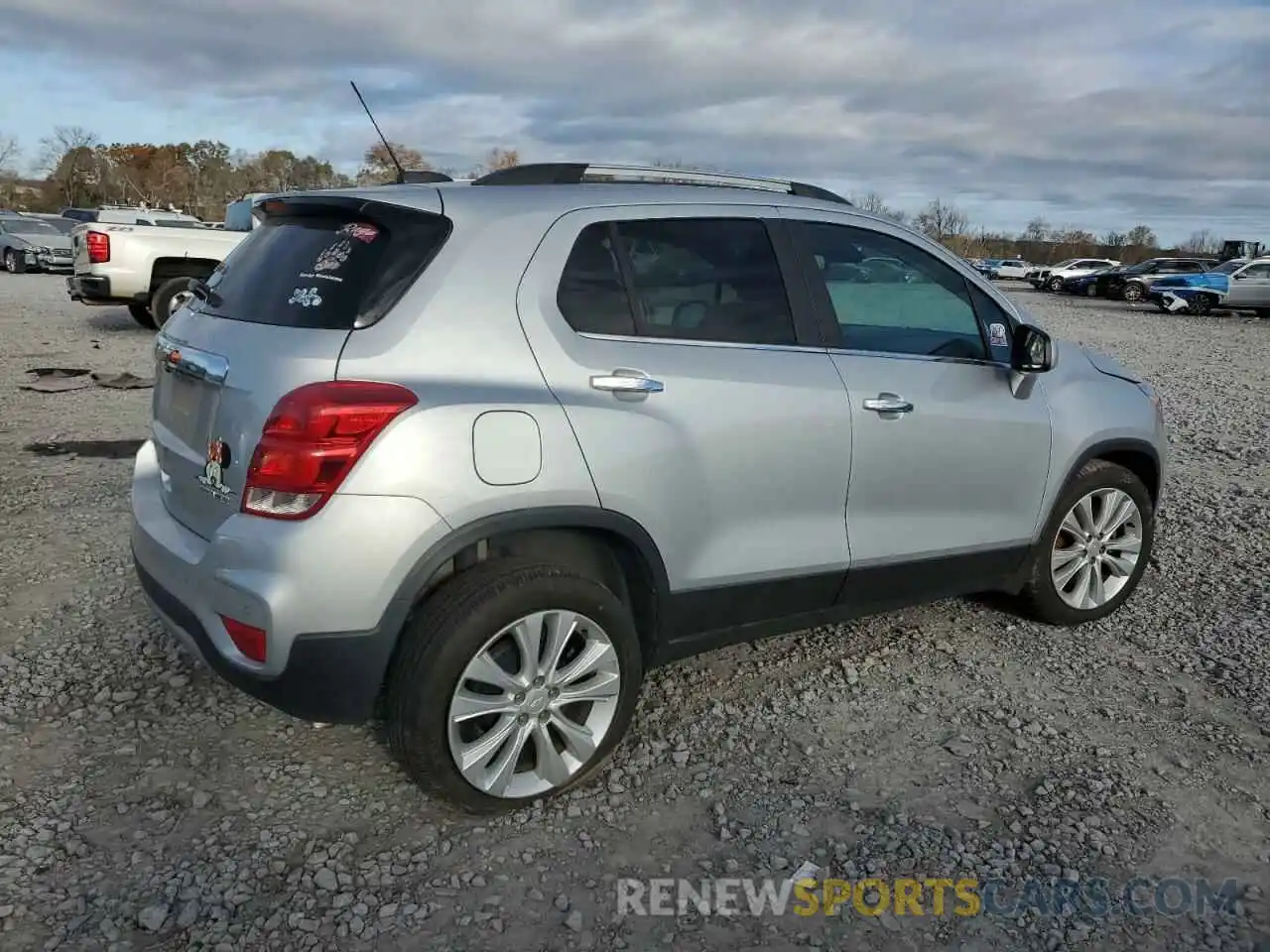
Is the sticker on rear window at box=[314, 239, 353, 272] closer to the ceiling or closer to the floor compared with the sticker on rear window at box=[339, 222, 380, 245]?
closer to the floor

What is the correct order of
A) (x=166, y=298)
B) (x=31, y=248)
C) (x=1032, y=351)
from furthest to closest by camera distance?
(x=31, y=248) → (x=166, y=298) → (x=1032, y=351)

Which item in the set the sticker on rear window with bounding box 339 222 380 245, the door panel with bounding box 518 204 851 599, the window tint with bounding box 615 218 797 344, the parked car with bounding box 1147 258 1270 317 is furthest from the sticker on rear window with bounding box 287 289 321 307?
the parked car with bounding box 1147 258 1270 317

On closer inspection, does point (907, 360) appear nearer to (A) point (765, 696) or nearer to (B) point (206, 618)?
(A) point (765, 696)

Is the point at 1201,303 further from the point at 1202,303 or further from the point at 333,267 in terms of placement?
the point at 333,267

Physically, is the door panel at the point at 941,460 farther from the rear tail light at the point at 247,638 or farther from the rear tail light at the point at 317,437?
the rear tail light at the point at 247,638

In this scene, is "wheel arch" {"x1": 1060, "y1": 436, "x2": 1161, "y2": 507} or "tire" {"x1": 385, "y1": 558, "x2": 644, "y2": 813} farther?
"wheel arch" {"x1": 1060, "y1": 436, "x2": 1161, "y2": 507}

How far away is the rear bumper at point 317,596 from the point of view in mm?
2551

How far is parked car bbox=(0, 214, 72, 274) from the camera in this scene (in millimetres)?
25547

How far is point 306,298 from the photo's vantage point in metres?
2.82

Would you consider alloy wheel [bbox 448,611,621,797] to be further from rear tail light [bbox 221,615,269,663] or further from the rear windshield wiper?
the rear windshield wiper

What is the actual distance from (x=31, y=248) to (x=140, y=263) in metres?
16.8

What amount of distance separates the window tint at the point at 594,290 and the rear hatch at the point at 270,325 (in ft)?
1.28

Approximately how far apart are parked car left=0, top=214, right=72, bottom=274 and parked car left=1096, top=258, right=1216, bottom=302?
31.6 metres

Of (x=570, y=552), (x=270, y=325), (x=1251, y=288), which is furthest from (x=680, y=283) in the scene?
(x=1251, y=288)
